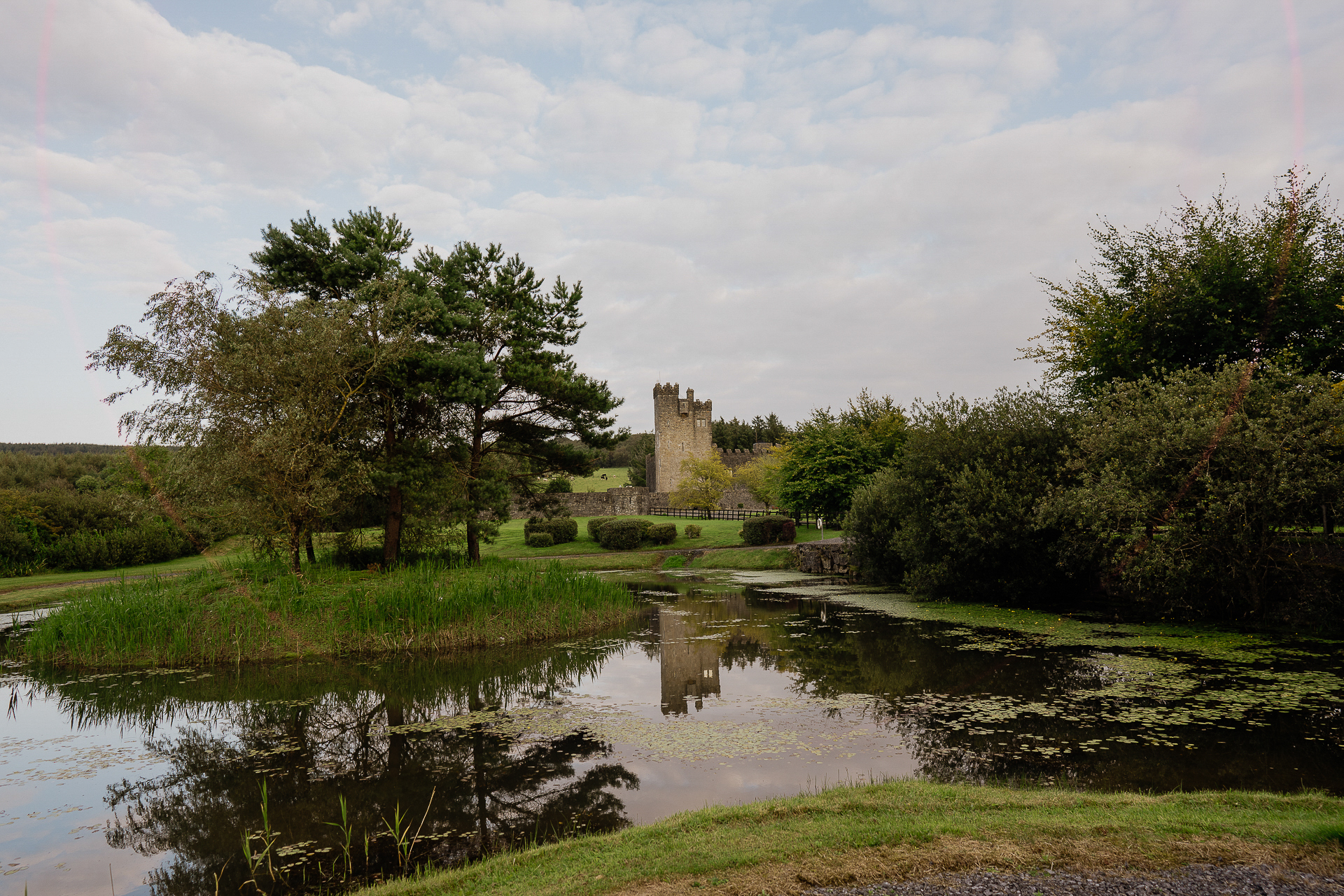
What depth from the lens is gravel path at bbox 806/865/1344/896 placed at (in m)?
3.69

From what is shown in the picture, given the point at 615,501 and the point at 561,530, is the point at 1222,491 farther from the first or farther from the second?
the point at 615,501

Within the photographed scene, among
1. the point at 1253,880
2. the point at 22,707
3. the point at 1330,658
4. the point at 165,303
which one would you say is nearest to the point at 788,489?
the point at 1330,658

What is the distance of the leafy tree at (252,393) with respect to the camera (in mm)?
14233

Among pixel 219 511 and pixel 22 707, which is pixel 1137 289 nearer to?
pixel 219 511

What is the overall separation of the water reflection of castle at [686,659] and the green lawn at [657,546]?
13.8 metres

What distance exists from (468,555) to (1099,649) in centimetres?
1568

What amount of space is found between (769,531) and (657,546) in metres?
5.38

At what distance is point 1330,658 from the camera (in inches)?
419

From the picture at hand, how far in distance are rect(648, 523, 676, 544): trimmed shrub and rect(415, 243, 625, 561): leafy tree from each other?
41.9 feet

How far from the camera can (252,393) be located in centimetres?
1473

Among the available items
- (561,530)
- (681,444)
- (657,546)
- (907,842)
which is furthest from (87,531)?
(681,444)

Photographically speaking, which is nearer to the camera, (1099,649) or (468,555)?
(1099,649)

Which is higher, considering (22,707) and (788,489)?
(788,489)

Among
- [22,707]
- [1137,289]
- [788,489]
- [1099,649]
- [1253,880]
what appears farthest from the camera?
[788,489]
